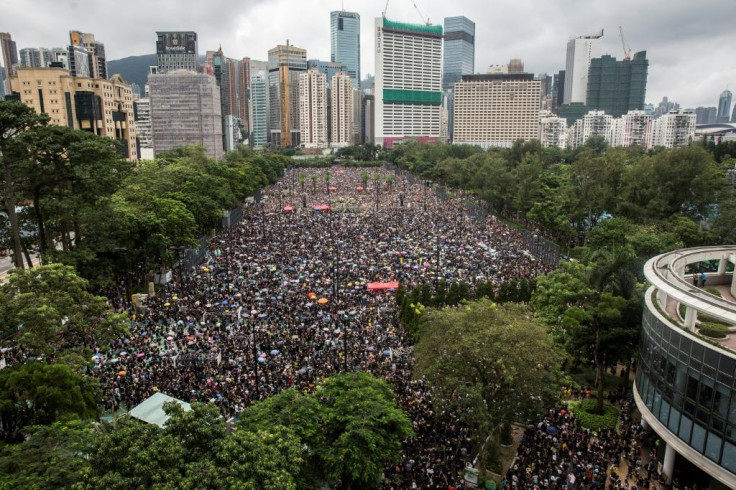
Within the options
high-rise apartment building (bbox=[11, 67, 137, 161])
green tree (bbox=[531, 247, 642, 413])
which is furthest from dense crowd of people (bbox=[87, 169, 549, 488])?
high-rise apartment building (bbox=[11, 67, 137, 161])

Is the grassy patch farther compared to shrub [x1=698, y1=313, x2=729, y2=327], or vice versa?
the grassy patch

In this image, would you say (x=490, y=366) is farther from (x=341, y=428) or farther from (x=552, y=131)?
(x=552, y=131)

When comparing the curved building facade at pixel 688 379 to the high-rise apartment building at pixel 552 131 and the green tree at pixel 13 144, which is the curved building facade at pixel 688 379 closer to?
the green tree at pixel 13 144

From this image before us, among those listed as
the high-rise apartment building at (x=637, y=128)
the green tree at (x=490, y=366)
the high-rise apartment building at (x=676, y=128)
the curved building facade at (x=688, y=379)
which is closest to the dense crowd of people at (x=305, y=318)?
the green tree at (x=490, y=366)

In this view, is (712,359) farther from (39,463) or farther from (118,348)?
(118,348)

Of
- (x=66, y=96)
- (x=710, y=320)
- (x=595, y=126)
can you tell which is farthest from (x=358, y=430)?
(x=595, y=126)

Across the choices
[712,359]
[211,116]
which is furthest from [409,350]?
[211,116]

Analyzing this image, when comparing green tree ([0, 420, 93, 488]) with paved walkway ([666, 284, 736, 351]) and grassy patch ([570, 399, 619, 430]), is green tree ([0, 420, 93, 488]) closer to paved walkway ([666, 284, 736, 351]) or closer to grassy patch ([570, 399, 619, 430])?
grassy patch ([570, 399, 619, 430])
